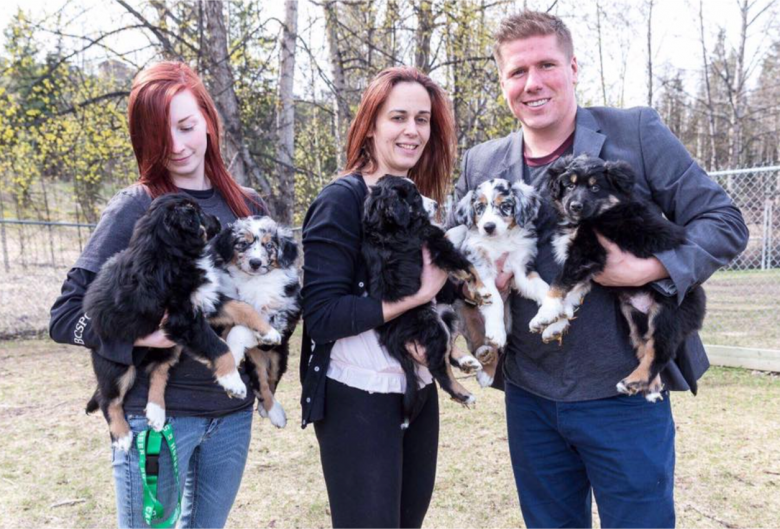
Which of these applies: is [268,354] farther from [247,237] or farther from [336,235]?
[336,235]

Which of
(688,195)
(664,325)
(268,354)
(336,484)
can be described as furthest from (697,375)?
(268,354)

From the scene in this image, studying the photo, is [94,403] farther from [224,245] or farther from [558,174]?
[558,174]

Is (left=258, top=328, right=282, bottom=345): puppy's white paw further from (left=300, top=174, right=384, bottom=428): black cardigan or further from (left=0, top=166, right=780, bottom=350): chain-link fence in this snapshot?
(left=0, top=166, right=780, bottom=350): chain-link fence

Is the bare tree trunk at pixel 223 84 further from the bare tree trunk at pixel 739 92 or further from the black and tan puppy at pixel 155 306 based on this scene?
the bare tree trunk at pixel 739 92

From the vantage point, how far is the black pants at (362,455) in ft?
7.27

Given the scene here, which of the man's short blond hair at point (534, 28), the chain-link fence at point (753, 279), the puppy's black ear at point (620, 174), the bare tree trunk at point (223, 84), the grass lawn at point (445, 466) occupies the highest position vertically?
the bare tree trunk at point (223, 84)

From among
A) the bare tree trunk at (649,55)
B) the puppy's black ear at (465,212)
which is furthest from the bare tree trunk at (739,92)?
the puppy's black ear at (465,212)

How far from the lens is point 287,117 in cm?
870

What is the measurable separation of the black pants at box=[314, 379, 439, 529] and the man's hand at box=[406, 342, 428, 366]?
19cm

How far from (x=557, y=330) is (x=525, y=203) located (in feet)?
2.33

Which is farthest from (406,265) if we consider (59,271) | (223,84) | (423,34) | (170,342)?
(59,271)

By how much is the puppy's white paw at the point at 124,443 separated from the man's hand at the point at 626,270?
206 cm

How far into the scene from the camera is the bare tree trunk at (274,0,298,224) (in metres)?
8.30

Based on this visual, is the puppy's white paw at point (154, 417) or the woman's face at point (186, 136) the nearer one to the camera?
the puppy's white paw at point (154, 417)
